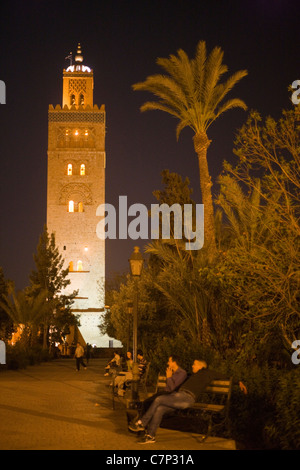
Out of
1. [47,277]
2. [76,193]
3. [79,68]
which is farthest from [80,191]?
[47,277]

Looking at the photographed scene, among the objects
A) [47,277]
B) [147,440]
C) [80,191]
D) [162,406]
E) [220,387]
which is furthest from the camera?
[80,191]

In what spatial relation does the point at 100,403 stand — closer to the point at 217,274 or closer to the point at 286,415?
the point at 217,274

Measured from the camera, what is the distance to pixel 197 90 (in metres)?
17.5

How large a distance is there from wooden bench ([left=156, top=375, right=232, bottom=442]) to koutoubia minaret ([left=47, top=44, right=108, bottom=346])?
4292 centimetres

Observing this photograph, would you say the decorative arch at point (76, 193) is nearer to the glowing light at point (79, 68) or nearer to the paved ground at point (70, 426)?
the glowing light at point (79, 68)

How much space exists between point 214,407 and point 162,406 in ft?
2.64

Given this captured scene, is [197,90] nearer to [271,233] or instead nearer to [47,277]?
[271,233]

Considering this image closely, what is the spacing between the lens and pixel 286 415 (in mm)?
7426

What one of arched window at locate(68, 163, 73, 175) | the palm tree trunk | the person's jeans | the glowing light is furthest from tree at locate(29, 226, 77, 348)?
the person's jeans

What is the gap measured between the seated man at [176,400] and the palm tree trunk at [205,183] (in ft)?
24.7

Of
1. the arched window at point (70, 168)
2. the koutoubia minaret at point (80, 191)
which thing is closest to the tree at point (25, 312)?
the koutoubia minaret at point (80, 191)

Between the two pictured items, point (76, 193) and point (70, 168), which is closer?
point (76, 193)

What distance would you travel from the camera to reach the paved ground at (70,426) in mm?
7484

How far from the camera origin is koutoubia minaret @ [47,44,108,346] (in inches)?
2087
